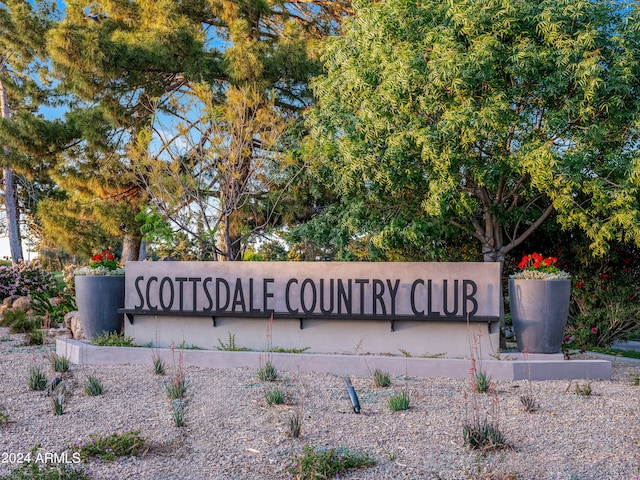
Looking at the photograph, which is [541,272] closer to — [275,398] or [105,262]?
[275,398]

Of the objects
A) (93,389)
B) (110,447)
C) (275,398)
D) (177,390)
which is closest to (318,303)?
(275,398)

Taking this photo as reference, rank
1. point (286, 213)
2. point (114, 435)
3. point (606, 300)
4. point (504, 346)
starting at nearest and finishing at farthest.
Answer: point (114, 435)
point (504, 346)
point (606, 300)
point (286, 213)

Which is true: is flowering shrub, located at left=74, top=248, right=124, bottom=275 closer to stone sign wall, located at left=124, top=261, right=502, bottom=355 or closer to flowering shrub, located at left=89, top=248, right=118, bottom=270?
flowering shrub, located at left=89, top=248, right=118, bottom=270

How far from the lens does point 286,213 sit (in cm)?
1252

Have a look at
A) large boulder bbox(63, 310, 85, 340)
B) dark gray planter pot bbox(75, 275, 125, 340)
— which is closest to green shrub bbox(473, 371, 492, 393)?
dark gray planter pot bbox(75, 275, 125, 340)

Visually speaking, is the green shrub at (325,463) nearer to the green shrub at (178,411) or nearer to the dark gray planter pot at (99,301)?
the green shrub at (178,411)

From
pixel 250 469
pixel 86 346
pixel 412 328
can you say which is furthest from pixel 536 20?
pixel 86 346

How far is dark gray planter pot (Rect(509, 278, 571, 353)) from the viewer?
23.6 ft

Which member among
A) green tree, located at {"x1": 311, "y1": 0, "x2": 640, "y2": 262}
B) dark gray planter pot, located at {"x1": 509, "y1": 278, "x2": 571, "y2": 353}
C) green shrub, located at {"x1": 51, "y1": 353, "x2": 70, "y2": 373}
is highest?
green tree, located at {"x1": 311, "y1": 0, "x2": 640, "y2": 262}

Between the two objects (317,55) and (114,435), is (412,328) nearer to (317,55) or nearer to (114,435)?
(114,435)

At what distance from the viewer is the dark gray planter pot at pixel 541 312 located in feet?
23.6

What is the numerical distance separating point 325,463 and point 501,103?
209 inches

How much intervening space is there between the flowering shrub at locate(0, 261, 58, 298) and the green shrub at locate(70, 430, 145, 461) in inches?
417

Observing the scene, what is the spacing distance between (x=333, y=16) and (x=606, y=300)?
8.99 metres
